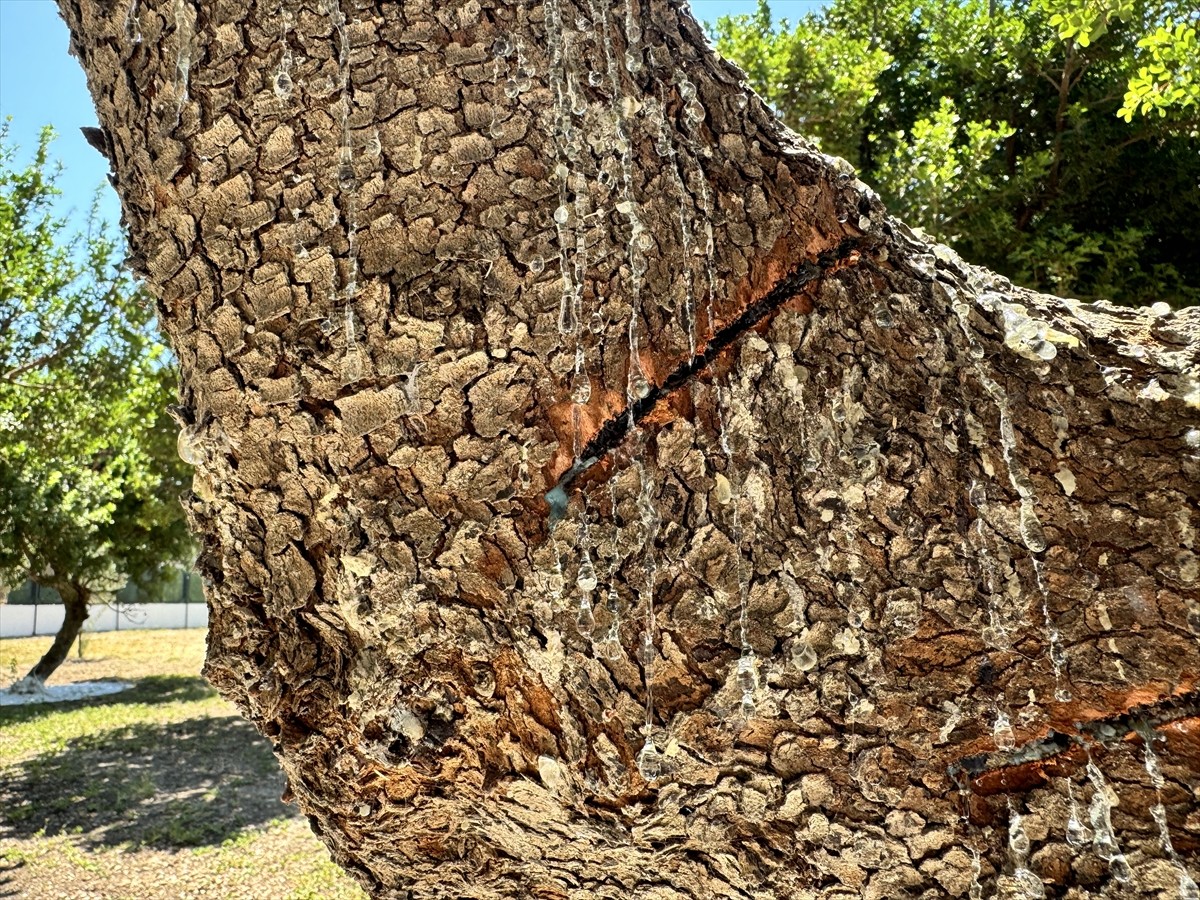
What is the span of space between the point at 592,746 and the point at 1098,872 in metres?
0.73

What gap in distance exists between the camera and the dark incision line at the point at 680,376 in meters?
1.37

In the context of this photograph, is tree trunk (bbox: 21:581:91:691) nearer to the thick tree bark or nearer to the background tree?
the thick tree bark

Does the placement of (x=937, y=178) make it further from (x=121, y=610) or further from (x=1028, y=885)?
(x=121, y=610)

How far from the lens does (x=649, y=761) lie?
1.38 meters

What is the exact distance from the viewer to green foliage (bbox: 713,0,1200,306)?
5102mm

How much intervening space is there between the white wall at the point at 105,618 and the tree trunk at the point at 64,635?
4255 mm

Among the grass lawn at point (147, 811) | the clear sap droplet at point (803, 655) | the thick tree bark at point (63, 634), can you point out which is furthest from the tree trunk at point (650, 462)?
the thick tree bark at point (63, 634)

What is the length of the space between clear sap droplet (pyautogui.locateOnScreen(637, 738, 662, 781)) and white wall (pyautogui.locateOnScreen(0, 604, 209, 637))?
2083 cm

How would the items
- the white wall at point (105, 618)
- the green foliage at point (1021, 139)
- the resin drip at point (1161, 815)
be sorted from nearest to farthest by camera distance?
1. the resin drip at point (1161, 815)
2. the green foliage at point (1021, 139)
3. the white wall at point (105, 618)

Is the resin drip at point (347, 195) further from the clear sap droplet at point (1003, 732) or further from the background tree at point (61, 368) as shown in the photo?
the background tree at point (61, 368)

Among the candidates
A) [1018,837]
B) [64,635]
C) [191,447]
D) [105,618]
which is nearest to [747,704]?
[1018,837]

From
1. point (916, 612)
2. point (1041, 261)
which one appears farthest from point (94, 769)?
point (916, 612)

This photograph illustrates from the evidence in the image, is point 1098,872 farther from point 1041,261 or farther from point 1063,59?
point 1063,59

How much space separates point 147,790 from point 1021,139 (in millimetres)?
8549
